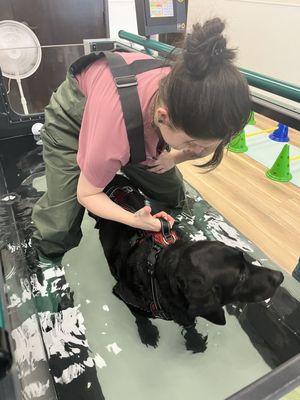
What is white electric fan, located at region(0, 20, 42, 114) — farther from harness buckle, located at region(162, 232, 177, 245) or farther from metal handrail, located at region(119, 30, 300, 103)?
harness buckle, located at region(162, 232, 177, 245)

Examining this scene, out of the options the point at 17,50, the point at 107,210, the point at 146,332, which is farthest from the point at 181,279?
the point at 17,50

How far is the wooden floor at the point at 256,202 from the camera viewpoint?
1.87 metres

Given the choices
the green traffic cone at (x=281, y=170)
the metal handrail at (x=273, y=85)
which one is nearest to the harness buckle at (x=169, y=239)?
the metal handrail at (x=273, y=85)

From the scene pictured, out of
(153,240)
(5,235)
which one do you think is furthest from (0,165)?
(153,240)

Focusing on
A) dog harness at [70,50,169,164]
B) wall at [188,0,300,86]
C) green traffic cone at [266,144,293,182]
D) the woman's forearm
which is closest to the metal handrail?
dog harness at [70,50,169,164]

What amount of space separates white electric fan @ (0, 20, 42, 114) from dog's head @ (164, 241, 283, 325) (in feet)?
5.62

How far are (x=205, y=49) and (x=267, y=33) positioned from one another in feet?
10.1

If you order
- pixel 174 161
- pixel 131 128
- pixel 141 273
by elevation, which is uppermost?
pixel 131 128

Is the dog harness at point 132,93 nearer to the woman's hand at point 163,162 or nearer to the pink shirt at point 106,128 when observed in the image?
the pink shirt at point 106,128

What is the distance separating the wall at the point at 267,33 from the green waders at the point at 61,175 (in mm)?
2196

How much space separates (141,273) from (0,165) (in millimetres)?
1451

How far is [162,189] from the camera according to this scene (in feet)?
6.08

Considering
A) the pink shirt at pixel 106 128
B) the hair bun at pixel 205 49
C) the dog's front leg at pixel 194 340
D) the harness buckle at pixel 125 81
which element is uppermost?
the hair bun at pixel 205 49

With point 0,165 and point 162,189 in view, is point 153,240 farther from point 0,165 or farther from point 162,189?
point 0,165
